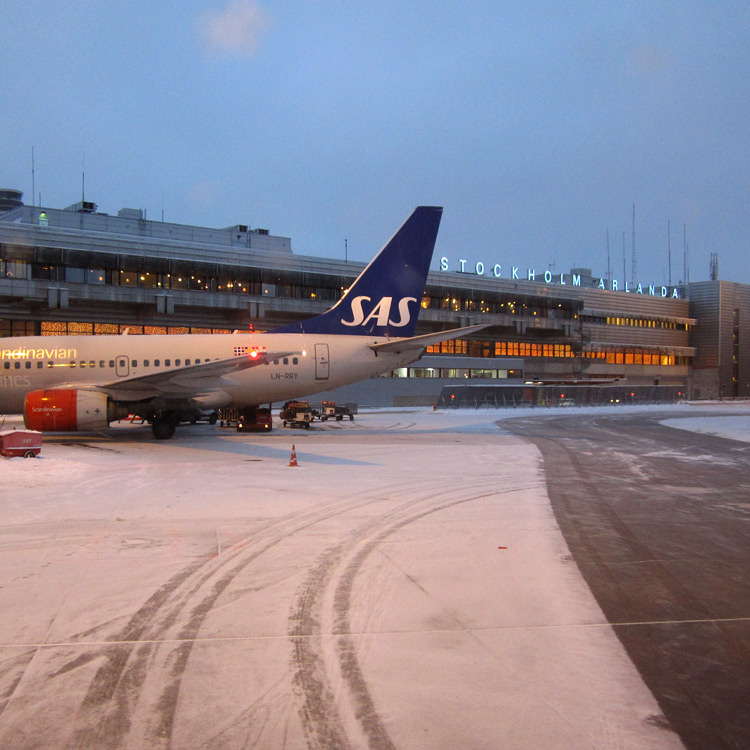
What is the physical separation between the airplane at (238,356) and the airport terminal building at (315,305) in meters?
24.6

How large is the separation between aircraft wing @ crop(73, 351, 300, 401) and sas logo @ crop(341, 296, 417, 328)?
220 inches

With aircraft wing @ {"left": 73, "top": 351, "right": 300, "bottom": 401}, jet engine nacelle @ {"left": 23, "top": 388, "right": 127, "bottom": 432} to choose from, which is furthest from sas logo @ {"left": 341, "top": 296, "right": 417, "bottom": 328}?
jet engine nacelle @ {"left": 23, "top": 388, "right": 127, "bottom": 432}

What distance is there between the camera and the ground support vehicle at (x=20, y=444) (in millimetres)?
19547

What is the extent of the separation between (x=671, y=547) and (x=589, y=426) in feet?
91.3

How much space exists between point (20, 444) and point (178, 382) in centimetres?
655

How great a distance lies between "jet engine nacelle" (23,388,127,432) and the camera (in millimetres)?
22781

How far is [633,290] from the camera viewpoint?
9856 cm

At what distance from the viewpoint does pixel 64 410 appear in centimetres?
2300

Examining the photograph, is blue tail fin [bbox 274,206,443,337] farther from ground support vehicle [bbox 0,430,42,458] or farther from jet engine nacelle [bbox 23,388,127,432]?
ground support vehicle [bbox 0,430,42,458]

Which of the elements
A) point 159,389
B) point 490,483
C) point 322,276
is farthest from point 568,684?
point 322,276

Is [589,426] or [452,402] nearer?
[589,426]

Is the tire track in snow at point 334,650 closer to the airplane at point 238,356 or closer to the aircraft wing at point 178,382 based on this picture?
the aircraft wing at point 178,382

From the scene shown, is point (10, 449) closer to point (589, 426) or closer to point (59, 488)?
point (59, 488)

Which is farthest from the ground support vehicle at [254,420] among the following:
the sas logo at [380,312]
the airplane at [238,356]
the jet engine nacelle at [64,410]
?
the jet engine nacelle at [64,410]
